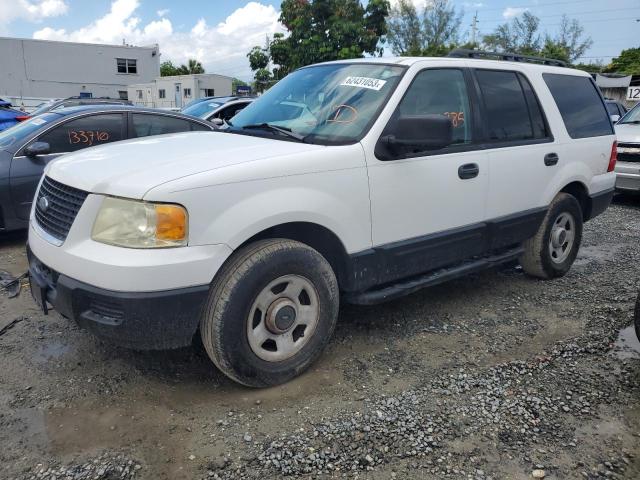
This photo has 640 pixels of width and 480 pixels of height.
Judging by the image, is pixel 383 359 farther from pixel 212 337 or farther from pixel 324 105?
pixel 324 105

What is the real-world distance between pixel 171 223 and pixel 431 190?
72.4 inches

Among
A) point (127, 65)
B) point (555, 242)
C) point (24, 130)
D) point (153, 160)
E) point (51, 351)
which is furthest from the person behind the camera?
point (127, 65)

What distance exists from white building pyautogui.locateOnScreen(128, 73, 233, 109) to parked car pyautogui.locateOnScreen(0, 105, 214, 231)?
3020cm

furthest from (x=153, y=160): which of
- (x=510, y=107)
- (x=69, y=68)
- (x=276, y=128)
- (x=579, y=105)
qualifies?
(x=69, y=68)

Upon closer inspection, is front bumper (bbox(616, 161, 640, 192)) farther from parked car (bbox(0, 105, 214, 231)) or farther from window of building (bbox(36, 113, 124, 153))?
window of building (bbox(36, 113, 124, 153))

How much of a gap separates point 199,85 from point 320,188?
116 ft

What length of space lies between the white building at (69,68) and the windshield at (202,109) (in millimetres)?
34444

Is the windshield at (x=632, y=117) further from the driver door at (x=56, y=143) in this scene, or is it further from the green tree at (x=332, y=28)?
the green tree at (x=332, y=28)

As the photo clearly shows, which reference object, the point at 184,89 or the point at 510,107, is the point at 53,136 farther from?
the point at 184,89

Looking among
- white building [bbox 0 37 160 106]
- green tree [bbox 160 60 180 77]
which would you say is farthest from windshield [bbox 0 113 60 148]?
A: green tree [bbox 160 60 180 77]

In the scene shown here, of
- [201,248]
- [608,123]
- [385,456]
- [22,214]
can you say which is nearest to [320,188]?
[201,248]

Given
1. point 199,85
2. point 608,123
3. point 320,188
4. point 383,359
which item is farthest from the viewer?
point 199,85

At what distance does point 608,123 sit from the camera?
5.36 meters

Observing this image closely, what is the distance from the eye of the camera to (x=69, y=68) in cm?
4553
